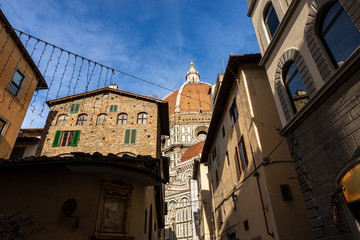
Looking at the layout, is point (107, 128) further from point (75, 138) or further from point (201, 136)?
point (201, 136)

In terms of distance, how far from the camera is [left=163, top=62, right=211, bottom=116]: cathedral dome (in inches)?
2877

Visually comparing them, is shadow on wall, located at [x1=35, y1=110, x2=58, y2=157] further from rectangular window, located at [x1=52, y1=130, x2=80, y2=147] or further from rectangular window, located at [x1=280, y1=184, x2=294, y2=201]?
rectangular window, located at [x1=280, y1=184, x2=294, y2=201]

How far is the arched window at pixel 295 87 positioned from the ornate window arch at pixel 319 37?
3.38ft

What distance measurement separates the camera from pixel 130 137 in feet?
62.6

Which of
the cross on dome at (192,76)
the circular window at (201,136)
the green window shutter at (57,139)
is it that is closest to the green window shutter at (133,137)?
the green window shutter at (57,139)

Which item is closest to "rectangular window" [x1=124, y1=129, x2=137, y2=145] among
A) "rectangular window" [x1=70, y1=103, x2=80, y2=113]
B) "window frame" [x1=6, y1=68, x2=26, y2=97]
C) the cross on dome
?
"rectangular window" [x1=70, y1=103, x2=80, y2=113]

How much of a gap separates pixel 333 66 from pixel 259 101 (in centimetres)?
502

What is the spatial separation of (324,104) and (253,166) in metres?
5.02

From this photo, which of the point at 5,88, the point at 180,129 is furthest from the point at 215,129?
the point at 180,129

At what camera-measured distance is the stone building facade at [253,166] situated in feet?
27.7

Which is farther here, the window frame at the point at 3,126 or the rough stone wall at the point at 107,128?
the rough stone wall at the point at 107,128

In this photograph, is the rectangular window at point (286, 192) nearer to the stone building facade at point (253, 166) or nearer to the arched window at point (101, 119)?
the stone building facade at point (253, 166)

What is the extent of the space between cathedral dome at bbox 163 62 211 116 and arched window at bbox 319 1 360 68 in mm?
54587

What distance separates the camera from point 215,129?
58.3ft
